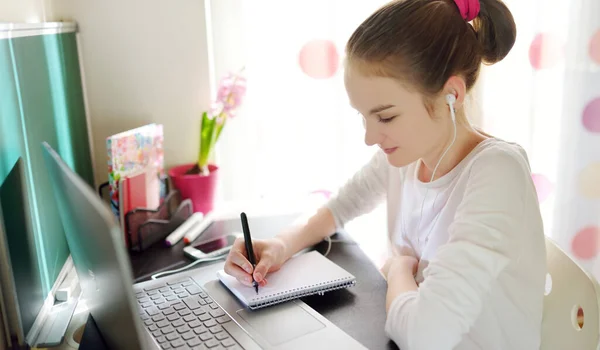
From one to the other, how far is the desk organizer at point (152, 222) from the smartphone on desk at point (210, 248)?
0.29 ft

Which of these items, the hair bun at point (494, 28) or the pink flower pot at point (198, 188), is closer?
the hair bun at point (494, 28)

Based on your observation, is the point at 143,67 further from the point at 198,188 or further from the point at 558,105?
the point at 558,105

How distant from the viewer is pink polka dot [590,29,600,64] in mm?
1509

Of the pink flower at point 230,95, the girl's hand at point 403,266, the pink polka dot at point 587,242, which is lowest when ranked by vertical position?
the pink polka dot at point 587,242

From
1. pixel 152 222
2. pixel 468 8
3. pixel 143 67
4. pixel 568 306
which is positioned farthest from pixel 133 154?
pixel 568 306

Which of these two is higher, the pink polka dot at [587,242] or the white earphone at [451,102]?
the white earphone at [451,102]

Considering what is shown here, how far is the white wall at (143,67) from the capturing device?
139 cm

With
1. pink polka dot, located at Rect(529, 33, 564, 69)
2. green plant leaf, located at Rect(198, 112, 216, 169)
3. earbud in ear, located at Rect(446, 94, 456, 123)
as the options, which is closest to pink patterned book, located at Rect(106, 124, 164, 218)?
green plant leaf, located at Rect(198, 112, 216, 169)

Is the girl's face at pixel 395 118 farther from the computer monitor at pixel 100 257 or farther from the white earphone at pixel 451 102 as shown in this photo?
the computer monitor at pixel 100 257

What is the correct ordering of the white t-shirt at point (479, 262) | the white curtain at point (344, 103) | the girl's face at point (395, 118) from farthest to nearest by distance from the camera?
the white curtain at point (344, 103)
the girl's face at point (395, 118)
the white t-shirt at point (479, 262)

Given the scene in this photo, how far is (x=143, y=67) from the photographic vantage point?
1435mm

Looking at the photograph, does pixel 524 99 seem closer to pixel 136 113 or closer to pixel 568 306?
pixel 568 306

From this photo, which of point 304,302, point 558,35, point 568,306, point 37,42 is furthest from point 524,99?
point 37,42

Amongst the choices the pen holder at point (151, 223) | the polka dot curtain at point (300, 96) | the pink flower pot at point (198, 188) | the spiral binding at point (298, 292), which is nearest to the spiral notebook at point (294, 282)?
the spiral binding at point (298, 292)
